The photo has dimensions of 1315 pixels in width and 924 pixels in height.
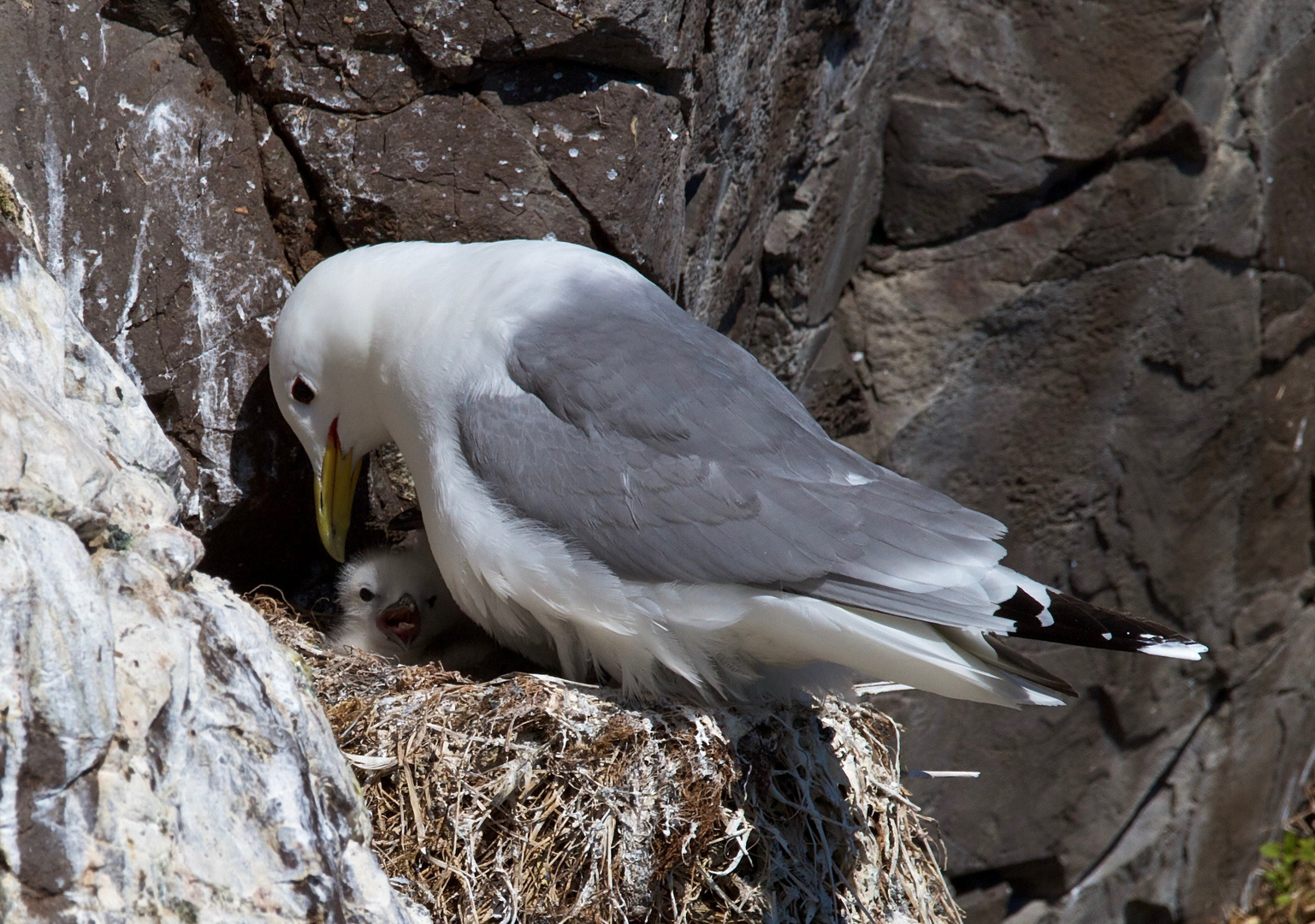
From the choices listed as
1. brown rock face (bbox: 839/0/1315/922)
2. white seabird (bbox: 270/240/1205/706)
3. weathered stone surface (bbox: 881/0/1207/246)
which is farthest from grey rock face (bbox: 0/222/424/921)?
weathered stone surface (bbox: 881/0/1207/246)

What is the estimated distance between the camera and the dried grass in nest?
6.02ft

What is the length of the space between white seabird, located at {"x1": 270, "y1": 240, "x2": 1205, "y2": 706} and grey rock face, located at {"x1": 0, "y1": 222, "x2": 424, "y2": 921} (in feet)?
1.73

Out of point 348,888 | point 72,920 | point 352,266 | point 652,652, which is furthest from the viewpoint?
point 352,266

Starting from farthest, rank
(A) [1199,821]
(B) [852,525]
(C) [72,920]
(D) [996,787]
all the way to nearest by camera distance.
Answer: (A) [1199,821] < (D) [996,787] < (B) [852,525] < (C) [72,920]

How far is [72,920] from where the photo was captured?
1160 mm

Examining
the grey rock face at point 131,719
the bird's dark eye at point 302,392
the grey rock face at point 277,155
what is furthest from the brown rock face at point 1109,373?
the grey rock face at point 131,719

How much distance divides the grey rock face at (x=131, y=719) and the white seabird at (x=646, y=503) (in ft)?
1.73

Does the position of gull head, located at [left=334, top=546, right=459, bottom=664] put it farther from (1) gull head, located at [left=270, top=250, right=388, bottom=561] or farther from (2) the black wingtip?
(2) the black wingtip

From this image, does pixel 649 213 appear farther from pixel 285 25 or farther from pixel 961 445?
pixel 961 445

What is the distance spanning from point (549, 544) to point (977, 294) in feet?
6.96

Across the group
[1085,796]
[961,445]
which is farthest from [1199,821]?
[961,445]

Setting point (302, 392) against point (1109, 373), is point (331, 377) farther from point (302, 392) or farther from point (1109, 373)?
point (1109, 373)

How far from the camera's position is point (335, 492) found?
2371 millimetres

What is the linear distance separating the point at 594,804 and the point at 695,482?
1.73ft
